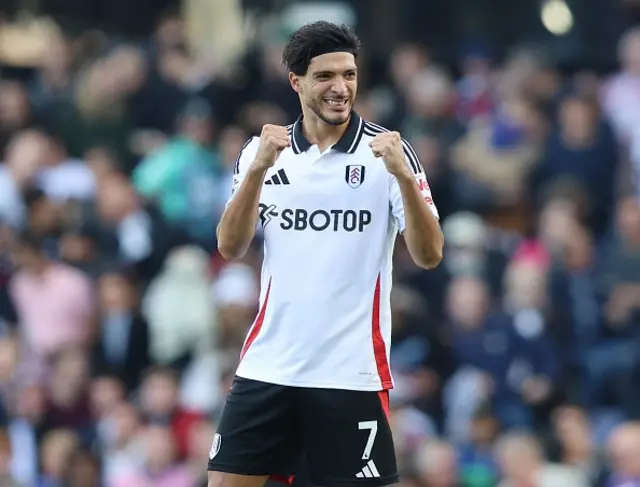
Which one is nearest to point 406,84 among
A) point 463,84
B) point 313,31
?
point 463,84

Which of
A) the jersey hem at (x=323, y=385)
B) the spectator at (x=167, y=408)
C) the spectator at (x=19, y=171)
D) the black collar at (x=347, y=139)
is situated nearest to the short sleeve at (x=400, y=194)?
the black collar at (x=347, y=139)

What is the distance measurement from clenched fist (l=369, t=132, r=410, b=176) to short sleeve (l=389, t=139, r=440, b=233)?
10cm

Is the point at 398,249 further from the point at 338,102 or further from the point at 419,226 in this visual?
the point at 419,226

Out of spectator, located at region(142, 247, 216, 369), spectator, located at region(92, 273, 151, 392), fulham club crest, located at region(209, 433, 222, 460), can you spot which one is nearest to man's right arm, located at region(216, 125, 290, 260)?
fulham club crest, located at region(209, 433, 222, 460)

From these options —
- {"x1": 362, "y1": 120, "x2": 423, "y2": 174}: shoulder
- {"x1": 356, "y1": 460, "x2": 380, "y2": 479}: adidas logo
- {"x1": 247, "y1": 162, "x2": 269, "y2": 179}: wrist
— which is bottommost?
{"x1": 356, "y1": 460, "x2": 380, "y2": 479}: adidas logo

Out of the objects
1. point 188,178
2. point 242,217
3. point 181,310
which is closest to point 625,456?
point 181,310

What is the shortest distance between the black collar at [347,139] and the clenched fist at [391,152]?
10.9 inches

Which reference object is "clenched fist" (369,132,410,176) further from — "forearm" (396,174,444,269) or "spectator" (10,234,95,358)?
"spectator" (10,234,95,358)

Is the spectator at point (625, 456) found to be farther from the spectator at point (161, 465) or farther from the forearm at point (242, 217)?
the forearm at point (242, 217)

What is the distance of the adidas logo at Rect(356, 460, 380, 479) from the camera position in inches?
299

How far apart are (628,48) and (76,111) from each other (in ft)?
16.2

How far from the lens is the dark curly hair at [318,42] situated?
7.47 m

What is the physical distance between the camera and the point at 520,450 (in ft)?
38.8

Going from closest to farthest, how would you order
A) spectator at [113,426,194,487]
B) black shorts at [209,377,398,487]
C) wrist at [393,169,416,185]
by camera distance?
Result: wrist at [393,169,416,185]
black shorts at [209,377,398,487]
spectator at [113,426,194,487]
